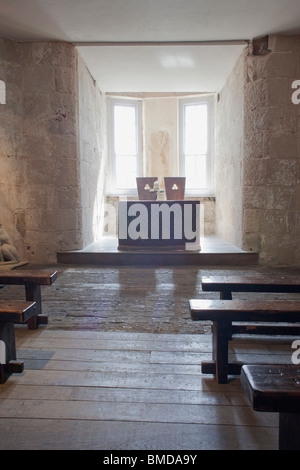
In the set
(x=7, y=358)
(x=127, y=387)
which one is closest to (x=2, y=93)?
(x=7, y=358)

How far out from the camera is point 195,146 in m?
7.52

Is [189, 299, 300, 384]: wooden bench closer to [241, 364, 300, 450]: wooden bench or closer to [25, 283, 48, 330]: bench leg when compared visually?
[241, 364, 300, 450]: wooden bench

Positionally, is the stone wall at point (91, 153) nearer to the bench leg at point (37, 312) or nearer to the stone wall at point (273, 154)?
the stone wall at point (273, 154)

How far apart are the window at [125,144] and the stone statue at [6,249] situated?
3.26 m

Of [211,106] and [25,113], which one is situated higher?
[211,106]

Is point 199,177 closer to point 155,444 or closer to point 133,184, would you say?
point 133,184

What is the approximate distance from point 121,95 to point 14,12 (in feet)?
11.2

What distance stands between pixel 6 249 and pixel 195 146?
4.57 metres

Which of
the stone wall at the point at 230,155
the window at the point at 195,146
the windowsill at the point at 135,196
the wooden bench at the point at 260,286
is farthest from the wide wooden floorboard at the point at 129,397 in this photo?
the window at the point at 195,146

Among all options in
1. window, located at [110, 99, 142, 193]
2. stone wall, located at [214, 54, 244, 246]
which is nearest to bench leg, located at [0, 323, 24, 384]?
stone wall, located at [214, 54, 244, 246]

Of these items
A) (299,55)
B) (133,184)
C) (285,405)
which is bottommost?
(285,405)

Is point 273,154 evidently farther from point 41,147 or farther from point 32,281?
point 32,281

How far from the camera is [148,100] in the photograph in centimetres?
742

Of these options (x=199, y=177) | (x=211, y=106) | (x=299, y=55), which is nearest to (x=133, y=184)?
(x=199, y=177)
